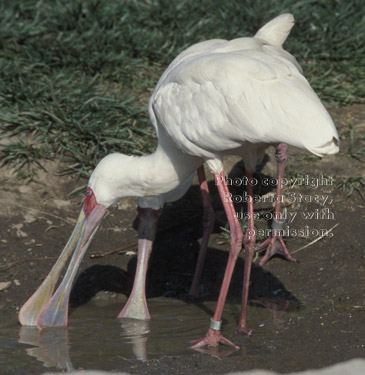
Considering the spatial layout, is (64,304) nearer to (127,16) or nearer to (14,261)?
(14,261)

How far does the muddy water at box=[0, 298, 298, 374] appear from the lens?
532 cm

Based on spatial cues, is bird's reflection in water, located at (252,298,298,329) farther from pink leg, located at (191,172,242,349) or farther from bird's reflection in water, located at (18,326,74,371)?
bird's reflection in water, located at (18,326,74,371)

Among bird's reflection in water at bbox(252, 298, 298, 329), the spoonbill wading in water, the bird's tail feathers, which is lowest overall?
bird's reflection in water at bbox(252, 298, 298, 329)

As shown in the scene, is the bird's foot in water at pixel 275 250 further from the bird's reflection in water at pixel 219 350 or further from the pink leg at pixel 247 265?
the bird's reflection in water at pixel 219 350

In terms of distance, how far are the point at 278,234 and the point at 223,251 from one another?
1.73 ft

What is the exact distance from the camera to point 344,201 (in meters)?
7.49

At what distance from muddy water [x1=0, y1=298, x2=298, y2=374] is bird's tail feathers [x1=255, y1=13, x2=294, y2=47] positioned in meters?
2.18

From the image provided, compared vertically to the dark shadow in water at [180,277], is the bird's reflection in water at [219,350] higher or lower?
lower

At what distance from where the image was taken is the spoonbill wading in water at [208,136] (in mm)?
5371

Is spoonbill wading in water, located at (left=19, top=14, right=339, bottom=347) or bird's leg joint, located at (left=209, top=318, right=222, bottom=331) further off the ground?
spoonbill wading in water, located at (left=19, top=14, right=339, bottom=347)

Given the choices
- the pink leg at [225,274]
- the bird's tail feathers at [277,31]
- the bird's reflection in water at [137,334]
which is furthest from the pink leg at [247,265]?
the bird's tail feathers at [277,31]

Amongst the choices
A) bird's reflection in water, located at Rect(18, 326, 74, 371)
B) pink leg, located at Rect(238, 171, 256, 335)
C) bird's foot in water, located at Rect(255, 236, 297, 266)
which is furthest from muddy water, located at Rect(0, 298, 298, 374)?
bird's foot in water, located at Rect(255, 236, 297, 266)

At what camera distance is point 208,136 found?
5645 mm

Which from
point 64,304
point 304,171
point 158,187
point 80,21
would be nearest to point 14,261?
point 64,304
